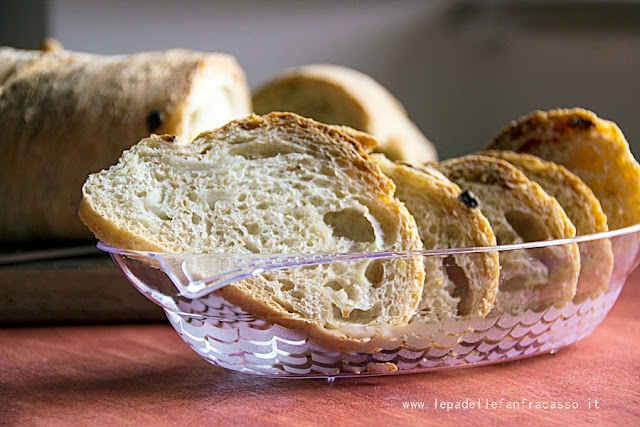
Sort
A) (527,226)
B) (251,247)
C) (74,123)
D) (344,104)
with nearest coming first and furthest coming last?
(251,247) < (527,226) < (74,123) < (344,104)

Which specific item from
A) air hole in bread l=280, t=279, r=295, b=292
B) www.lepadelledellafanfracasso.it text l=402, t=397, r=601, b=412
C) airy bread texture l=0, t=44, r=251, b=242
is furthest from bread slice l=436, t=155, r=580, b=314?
airy bread texture l=0, t=44, r=251, b=242

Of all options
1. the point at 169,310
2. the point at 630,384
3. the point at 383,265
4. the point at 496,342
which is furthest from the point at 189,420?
the point at 630,384

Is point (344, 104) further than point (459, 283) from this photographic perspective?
Yes

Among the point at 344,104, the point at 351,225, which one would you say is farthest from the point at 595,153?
the point at 344,104

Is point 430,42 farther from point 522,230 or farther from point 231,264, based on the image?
point 231,264

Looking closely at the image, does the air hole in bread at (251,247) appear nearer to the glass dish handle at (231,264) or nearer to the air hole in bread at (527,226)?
the glass dish handle at (231,264)

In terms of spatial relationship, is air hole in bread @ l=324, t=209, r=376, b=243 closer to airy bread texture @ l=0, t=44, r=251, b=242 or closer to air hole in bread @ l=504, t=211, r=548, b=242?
air hole in bread @ l=504, t=211, r=548, b=242
